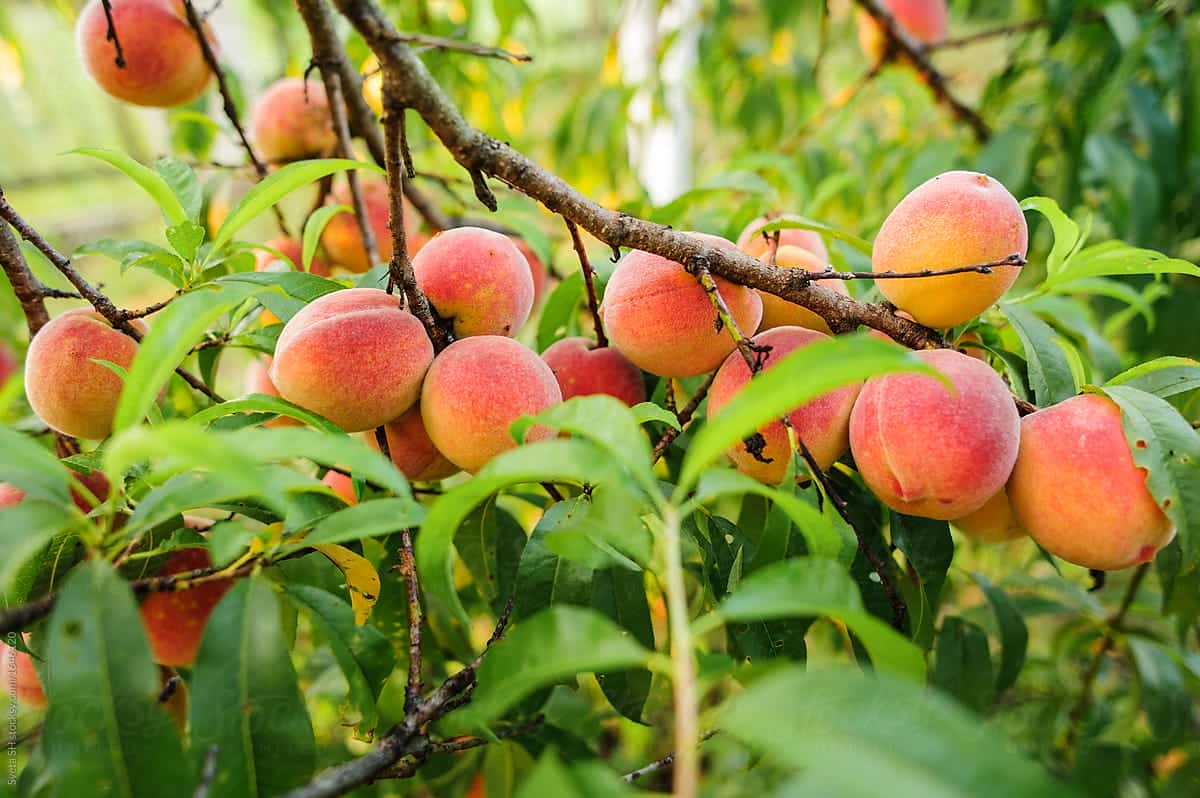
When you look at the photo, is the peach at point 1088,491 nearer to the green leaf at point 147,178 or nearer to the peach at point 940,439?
the peach at point 940,439

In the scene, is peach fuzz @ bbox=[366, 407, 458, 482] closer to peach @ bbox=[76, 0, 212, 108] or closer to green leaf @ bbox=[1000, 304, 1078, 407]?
green leaf @ bbox=[1000, 304, 1078, 407]

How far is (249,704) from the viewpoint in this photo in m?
0.41

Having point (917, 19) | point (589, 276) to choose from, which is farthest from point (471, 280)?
point (917, 19)

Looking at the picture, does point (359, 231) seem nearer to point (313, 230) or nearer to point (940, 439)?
point (313, 230)

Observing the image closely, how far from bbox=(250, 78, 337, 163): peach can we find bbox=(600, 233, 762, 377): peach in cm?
55

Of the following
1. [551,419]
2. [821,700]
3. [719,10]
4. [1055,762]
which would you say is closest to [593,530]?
[551,419]

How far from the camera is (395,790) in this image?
84 cm

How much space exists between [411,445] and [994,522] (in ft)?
1.46

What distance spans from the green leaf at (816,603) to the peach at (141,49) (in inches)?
36.0

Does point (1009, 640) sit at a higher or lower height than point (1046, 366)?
lower

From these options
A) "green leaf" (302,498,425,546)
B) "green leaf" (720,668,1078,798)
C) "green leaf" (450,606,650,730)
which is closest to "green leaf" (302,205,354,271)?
"green leaf" (302,498,425,546)

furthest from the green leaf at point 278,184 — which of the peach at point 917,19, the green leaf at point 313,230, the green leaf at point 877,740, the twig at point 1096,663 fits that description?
the peach at point 917,19

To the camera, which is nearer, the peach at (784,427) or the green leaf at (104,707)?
the green leaf at (104,707)

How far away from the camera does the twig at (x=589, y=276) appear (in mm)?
645
